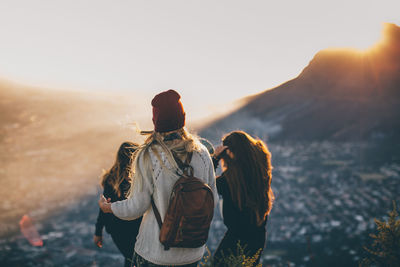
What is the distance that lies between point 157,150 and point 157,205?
368 millimetres

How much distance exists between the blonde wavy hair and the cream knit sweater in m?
0.02

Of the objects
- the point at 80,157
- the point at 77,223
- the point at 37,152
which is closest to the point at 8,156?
the point at 37,152

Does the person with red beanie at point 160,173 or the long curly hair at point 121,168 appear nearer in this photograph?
the person with red beanie at point 160,173

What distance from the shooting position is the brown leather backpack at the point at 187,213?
1856mm

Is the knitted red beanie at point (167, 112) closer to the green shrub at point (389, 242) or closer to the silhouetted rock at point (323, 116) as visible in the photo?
the green shrub at point (389, 242)

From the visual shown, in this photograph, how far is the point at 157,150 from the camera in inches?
78.2

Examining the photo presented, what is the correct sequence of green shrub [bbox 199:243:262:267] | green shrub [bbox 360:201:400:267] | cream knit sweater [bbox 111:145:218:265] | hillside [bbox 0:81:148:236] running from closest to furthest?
cream knit sweater [bbox 111:145:218:265]
green shrub [bbox 199:243:262:267]
green shrub [bbox 360:201:400:267]
hillside [bbox 0:81:148:236]

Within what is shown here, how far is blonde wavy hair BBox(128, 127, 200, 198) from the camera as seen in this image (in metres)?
1.96

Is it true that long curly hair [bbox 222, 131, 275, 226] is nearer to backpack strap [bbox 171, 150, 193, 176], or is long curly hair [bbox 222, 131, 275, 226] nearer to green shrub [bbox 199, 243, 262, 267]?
green shrub [bbox 199, 243, 262, 267]

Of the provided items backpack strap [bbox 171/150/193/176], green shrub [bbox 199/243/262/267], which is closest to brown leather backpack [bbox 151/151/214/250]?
backpack strap [bbox 171/150/193/176]

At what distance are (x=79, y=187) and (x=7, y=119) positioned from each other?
28150 mm

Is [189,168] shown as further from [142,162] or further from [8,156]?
[8,156]

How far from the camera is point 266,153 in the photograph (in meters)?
2.85

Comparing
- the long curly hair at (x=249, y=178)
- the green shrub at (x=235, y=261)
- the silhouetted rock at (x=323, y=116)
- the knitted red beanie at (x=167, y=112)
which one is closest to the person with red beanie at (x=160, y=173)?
the knitted red beanie at (x=167, y=112)
